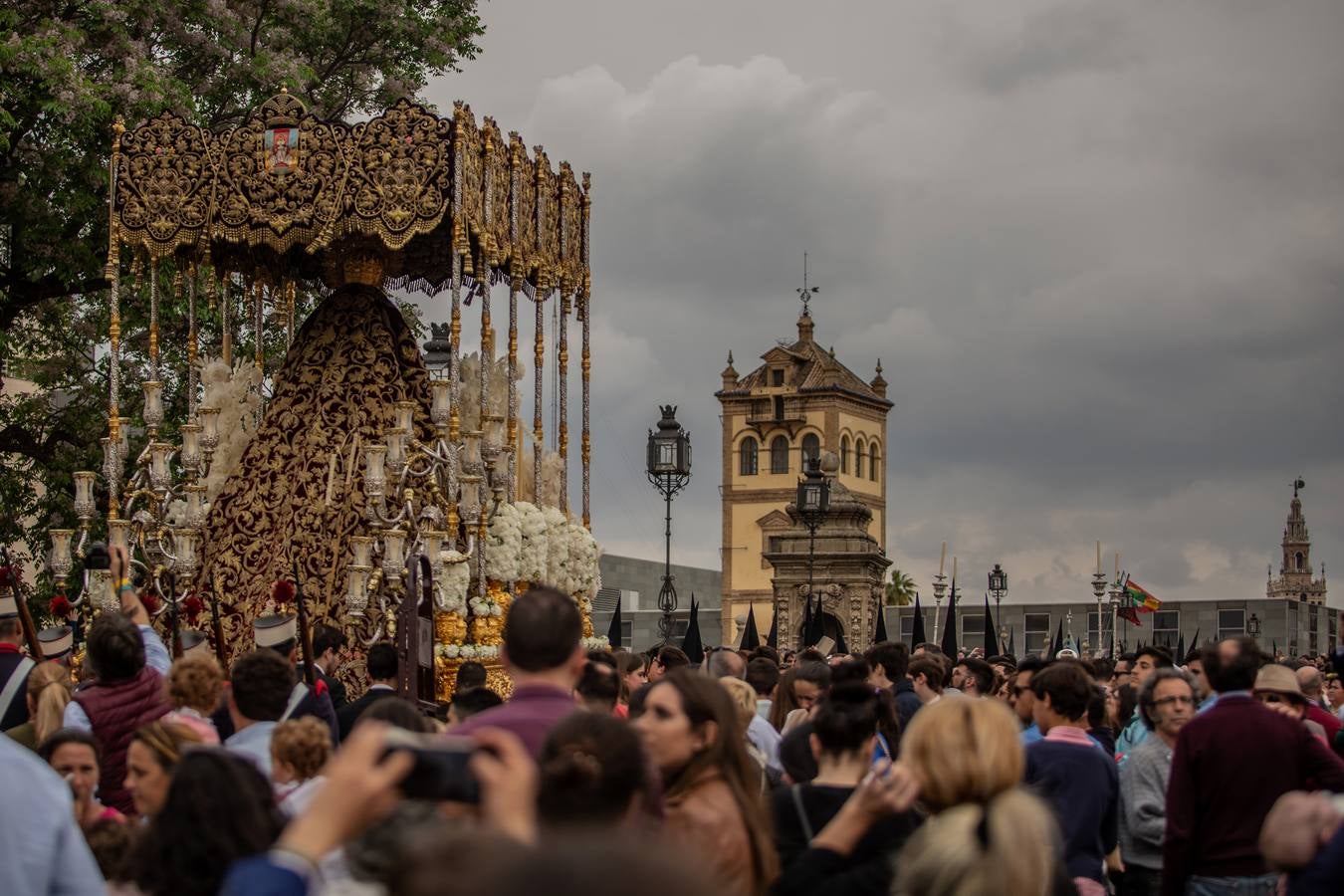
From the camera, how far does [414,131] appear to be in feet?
65.5

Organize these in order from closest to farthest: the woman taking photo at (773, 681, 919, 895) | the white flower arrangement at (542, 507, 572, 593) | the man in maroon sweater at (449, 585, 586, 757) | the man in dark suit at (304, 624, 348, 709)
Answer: the man in maroon sweater at (449, 585, 586, 757) < the woman taking photo at (773, 681, 919, 895) < the man in dark suit at (304, 624, 348, 709) < the white flower arrangement at (542, 507, 572, 593)

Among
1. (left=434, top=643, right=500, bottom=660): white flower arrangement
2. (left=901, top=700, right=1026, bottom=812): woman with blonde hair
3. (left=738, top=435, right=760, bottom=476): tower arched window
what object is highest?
(left=738, top=435, right=760, bottom=476): tower arched window

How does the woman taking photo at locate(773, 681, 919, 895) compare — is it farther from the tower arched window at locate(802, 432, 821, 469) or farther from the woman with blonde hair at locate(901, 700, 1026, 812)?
the tower arched window at locate(802, 432, 821, 469)

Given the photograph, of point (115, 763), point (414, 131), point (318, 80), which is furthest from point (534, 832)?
point (318, 80)

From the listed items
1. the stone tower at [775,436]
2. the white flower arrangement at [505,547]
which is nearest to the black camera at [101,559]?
the white flower arrangement at [505,547]

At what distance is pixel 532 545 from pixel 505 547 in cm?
49

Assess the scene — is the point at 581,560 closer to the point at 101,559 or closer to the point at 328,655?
the point at 328,655

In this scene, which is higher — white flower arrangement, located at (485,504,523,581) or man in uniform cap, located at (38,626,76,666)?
white flower arrangement, located at (485,504,523,581)

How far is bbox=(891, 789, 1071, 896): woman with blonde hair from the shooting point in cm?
471

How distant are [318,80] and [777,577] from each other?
38.4m

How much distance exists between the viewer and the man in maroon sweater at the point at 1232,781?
8039mm

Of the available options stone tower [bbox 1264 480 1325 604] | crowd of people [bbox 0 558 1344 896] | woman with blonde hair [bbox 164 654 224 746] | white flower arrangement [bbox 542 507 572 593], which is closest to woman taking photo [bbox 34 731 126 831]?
crowd of people [bbox 0 558 1344 896]

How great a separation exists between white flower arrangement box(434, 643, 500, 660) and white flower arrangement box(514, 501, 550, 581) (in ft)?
3.97

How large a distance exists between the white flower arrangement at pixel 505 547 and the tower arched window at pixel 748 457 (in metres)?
84.4
